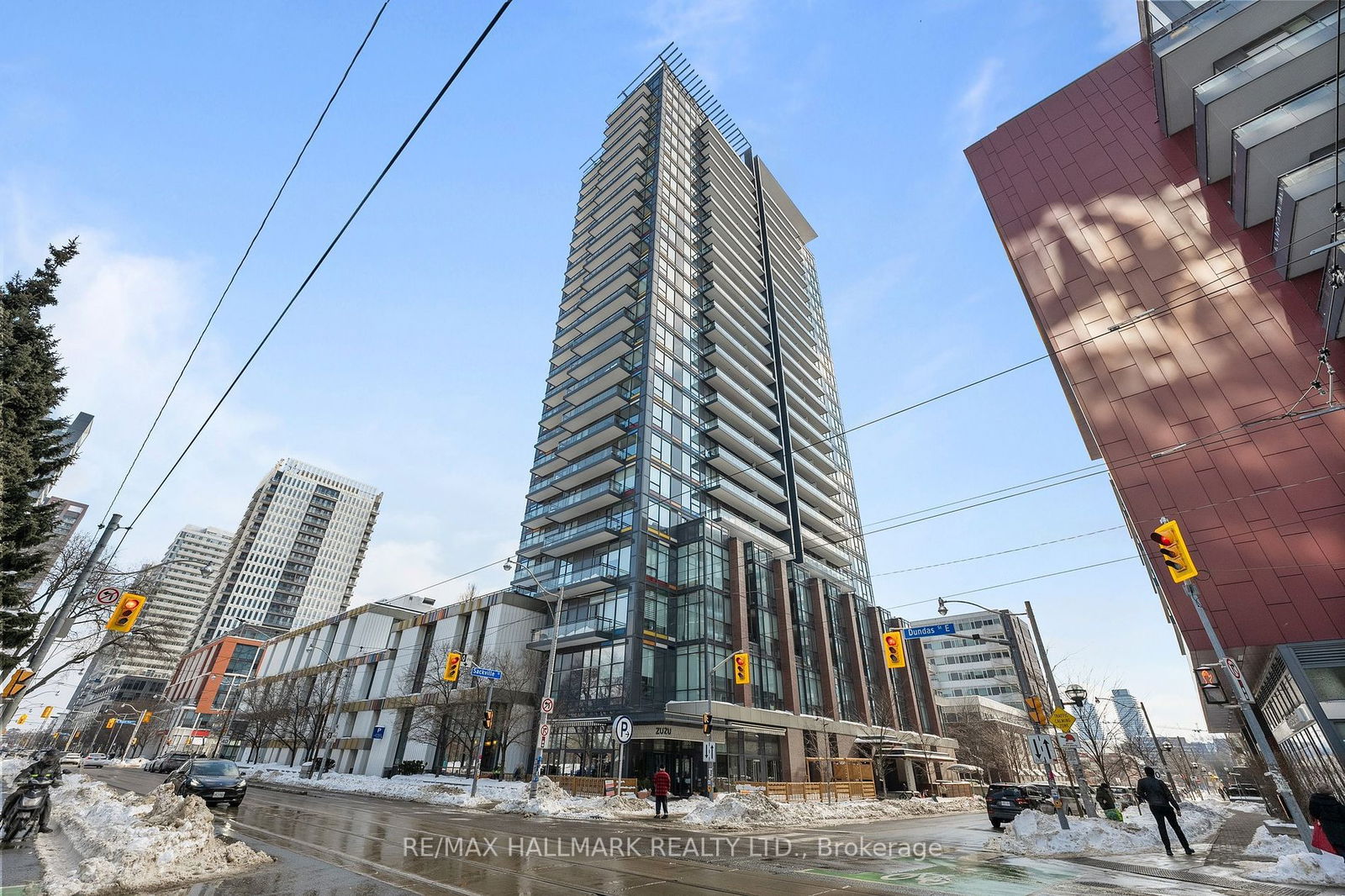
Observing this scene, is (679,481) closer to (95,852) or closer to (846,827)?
(846,827)

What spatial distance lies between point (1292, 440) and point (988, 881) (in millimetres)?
23323

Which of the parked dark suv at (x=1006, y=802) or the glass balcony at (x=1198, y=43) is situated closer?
the parked dark suv at (x=1006, y=802)

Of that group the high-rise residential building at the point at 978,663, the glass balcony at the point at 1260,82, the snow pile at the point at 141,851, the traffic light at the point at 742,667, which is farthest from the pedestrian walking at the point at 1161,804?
the high-rise residential building at the point at 978,663

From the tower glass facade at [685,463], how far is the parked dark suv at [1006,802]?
18.4m

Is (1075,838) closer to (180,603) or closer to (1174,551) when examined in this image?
(1174,551)

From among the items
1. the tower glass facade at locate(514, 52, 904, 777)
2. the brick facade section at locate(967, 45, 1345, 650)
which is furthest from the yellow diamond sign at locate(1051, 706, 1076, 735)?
the tower glass facade at locate(514, 52, 904, 777)

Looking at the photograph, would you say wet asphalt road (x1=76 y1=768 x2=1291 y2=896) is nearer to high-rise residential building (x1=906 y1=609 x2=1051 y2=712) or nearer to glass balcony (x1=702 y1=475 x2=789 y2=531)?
glass balcony (x1=702 y1=475 x2=789 y2=531)

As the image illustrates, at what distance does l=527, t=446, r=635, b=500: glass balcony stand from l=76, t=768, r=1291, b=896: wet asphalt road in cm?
3289

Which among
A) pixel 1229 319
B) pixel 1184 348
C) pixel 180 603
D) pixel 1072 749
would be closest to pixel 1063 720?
pixel 1072 749

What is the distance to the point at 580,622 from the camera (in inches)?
1705

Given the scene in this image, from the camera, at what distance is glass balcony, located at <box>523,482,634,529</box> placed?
48.9 meters

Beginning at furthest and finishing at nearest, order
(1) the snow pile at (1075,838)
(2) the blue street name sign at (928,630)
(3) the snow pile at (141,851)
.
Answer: (2) the blue street name sign at (928,630), (1) the snow pile at (1075,838), (3) the snow pile at (141,851)

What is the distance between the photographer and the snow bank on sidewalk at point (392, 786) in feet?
92.7

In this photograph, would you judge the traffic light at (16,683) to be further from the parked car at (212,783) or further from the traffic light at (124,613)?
the traffic light at (124,613)
